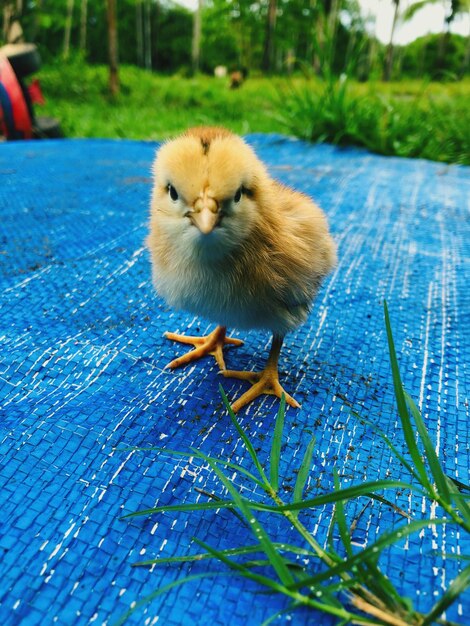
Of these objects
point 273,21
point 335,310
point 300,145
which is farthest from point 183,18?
point 335,310

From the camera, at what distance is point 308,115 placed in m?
4.52

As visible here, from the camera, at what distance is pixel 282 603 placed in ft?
2.57

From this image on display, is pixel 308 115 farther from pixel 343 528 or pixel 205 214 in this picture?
pixel 343 528

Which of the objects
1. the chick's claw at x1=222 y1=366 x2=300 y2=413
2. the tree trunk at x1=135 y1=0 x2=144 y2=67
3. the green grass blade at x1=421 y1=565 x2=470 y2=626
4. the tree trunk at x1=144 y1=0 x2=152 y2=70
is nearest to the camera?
the green grass blade at x1=421 y1=565 x2=470 y2=626

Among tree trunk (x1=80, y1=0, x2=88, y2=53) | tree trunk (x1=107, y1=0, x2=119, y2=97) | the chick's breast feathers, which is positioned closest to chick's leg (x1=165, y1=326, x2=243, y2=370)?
the chick's breast feathers

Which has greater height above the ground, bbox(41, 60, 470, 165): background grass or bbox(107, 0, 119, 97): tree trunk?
bbox(107, 0, 119, 97): tree trunk

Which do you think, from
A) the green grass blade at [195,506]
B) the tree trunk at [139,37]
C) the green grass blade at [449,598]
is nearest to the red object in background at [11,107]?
the green grass blade at [195,506]

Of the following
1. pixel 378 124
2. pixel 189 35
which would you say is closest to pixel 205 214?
pixel 378 124

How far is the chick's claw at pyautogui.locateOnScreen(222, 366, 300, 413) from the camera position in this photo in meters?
1.28

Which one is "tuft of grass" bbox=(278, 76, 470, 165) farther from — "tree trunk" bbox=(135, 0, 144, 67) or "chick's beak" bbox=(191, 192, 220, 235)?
"tree trunk" bbox=(135, 0, 144, 67)

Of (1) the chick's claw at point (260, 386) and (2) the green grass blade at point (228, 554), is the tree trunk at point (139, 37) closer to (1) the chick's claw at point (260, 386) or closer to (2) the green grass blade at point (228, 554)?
(1) the chick's claw at point (260, 386)

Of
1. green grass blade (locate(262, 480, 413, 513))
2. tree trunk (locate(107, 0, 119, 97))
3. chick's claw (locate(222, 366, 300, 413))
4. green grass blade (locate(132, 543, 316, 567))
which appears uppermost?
tree trunk (locate(107, 0, 119, 97))

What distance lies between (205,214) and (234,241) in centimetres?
14

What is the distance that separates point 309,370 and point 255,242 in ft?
1.59
